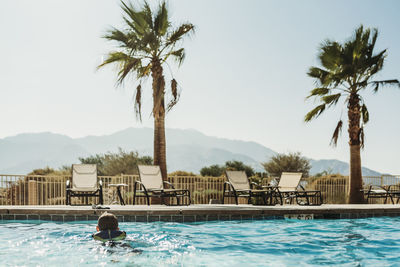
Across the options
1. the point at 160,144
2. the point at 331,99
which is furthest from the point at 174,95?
the point at 331,99

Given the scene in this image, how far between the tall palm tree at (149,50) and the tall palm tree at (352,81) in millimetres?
5387

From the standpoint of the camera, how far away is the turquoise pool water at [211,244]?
5.89 meters

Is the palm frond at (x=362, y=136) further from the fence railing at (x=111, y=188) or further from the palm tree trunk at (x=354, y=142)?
the fence railing at (x=111, y=188)

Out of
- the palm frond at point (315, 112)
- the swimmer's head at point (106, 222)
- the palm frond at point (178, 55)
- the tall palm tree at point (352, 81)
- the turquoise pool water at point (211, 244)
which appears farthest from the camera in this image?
the palm frond at point (315, 112)

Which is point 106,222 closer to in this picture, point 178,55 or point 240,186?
point 240,186

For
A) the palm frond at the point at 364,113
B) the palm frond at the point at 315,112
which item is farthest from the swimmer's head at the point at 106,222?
the palm frond at the point at 364,113

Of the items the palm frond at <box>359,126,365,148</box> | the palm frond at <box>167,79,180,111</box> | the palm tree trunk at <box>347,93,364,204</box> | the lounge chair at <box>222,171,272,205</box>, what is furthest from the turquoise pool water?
the palm frond at <box>359,126,365,148</box>

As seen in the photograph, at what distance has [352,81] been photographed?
1572 centimetres

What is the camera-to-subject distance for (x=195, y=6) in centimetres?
1523

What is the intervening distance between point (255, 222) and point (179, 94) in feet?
19.3

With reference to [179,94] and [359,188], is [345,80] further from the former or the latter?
[179,94]

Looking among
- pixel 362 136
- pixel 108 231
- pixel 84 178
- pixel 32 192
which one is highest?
pixel 362 136

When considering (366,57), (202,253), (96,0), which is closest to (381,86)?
(366,57)

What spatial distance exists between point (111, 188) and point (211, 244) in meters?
8.14
